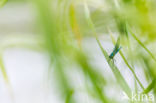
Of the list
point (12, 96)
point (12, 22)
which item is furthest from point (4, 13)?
point (12, 96)

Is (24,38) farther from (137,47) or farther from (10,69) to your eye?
(137,47)

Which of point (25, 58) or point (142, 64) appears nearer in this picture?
point (142, 64)

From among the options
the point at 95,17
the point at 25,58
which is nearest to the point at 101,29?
the point at 95,17

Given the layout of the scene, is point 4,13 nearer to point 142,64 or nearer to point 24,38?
point 24,38

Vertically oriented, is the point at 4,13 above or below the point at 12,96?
above

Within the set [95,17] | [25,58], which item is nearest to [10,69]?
[25,58]

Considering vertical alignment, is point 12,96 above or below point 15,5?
below

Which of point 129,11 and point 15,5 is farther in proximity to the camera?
point 15,5
